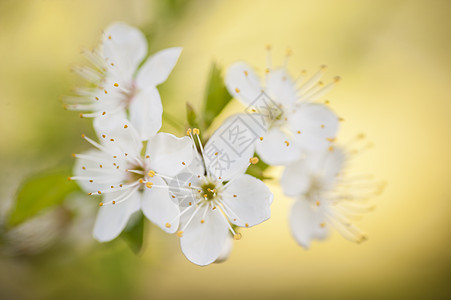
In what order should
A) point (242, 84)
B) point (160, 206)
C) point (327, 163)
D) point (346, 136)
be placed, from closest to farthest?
point (160, 206)
point (242, 84)
point (327, 163)
point (346, 136)

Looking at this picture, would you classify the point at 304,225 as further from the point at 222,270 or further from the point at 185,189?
the point at 222,270

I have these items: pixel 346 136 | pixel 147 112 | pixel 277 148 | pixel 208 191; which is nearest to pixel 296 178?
pixel 277 148

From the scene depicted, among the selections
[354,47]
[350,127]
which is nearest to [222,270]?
[350,127]

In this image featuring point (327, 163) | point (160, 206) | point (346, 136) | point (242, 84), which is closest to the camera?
point (160, 206)

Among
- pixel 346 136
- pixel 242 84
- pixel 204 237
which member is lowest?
pixel 204 237

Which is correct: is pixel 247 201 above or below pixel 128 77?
below

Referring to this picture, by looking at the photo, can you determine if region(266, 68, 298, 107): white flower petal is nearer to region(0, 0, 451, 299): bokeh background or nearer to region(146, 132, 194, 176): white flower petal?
region(146, 132, 194, 176): white flower petal

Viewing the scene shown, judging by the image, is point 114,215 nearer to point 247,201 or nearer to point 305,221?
point 247,201

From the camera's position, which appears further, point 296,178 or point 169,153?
point 296,178
